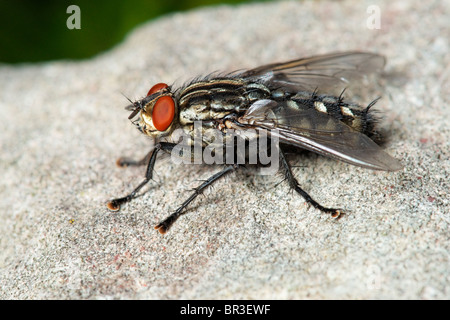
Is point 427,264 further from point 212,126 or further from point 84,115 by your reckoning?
point 84,115

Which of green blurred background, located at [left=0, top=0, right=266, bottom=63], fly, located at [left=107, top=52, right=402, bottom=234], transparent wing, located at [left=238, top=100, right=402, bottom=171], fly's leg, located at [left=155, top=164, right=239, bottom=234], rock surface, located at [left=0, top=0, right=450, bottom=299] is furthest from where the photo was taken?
green blurred background, located at [left=0, top=0, right=266, bottom=63]

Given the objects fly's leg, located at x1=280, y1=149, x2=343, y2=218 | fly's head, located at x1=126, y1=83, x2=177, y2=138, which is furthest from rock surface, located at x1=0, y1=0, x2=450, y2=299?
fly's head, located at x1=126, y1=83, x2=177, y2=138

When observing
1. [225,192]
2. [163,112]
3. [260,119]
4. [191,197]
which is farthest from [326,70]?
[191,197]

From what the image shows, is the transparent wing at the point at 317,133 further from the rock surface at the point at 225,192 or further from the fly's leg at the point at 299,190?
the rock surface at the point at 225,192

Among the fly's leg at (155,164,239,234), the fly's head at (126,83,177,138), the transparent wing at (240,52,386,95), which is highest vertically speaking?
the transparent wing at (240,52,386,95)

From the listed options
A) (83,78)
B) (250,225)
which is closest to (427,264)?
(250,225)

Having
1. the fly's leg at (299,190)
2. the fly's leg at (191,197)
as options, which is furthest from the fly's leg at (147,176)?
the fly's leg at (299,190)

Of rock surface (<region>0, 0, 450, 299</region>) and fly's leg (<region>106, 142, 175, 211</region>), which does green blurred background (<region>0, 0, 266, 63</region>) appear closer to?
rock surface (<region>0, 0, 450, 299</region>)
